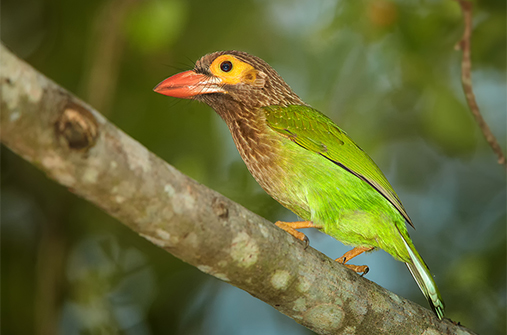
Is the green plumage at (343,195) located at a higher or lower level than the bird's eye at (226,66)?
lower

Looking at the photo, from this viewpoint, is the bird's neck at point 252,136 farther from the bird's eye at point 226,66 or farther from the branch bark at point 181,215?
the branch bark at point 181,215

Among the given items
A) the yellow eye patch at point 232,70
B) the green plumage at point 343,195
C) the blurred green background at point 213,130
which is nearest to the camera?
the green plumage at point 343,195

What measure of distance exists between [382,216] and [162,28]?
79.5 inches

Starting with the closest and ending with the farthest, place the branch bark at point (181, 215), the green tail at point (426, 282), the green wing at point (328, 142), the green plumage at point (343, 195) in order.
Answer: the branch bark at point (181, 215) < the green tail at point (426, 282) < the green plumage at point (343, 195) < the green wing at point (328, 142)

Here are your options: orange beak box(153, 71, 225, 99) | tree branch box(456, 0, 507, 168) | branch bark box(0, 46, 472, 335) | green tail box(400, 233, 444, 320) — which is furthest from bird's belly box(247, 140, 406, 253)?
tree branch box(456, 0, 507, 168)

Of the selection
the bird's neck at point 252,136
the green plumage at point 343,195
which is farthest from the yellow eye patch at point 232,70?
the green plumage at point 343,195

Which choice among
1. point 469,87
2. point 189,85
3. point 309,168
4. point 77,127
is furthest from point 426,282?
point 77,127

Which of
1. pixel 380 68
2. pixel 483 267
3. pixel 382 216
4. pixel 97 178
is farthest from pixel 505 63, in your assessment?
pixel 97 178

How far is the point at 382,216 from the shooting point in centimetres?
294

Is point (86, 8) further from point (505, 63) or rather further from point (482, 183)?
point (482, 183)

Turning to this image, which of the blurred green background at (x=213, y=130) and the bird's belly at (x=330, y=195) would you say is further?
the blurred green background at (x=213, y=130)

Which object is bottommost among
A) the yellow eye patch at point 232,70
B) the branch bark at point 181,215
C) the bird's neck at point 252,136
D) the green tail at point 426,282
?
the branch bark at point 181,215

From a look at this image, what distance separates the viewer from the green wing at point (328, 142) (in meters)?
2.96

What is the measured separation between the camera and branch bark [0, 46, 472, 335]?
132 cm
